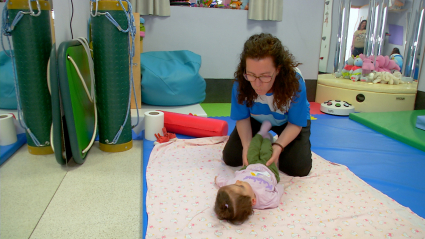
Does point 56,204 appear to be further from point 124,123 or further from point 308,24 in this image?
point 308,24

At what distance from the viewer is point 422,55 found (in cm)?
328

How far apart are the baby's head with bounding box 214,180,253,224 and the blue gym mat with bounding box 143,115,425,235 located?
0.99ft

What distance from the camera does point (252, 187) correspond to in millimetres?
1353

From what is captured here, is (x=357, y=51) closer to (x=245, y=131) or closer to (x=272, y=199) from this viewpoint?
(x=245, y=131)

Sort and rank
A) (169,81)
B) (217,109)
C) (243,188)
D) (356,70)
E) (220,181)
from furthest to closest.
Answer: (356,70), (217,109), (169,81), (220,181), (243,188)

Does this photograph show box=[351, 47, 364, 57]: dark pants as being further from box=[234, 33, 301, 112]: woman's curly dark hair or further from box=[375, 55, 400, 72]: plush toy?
box=[234, 33, 301, 112]: woman's curly dark hair

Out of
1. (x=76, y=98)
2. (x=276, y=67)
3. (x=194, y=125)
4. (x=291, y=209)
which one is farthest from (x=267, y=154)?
(x=76, y=98)

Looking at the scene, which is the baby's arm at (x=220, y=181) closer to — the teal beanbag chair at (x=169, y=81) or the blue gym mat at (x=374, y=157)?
the blue gym mat at (x=374, y=157)

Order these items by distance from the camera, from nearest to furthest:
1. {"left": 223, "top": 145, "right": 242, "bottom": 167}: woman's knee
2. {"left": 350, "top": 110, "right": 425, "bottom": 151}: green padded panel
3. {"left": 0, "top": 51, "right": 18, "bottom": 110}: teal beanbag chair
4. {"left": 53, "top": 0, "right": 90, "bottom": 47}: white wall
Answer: {"left": 0, "top": 51, "right": 18, "bottom": 110}: teal beanbag chair
{"left": 53, "top": 0, "right": 90, "bottom": 47}: white wall
{"left": 223, "top": 145, "right": 242, "bottom": 167}: woman's knee
{"left": 350, "top": 110, "right": 425, "bottom": 151}: green padded panel

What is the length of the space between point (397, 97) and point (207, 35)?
2.05m

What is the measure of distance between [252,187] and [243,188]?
105mm

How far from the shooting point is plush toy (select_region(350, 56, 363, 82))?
368 cm

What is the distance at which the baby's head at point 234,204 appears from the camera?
1186 millimetres

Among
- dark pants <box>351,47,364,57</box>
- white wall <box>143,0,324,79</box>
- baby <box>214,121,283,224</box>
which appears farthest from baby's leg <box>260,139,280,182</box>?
dark pants <box>351,47,364,57</box>
